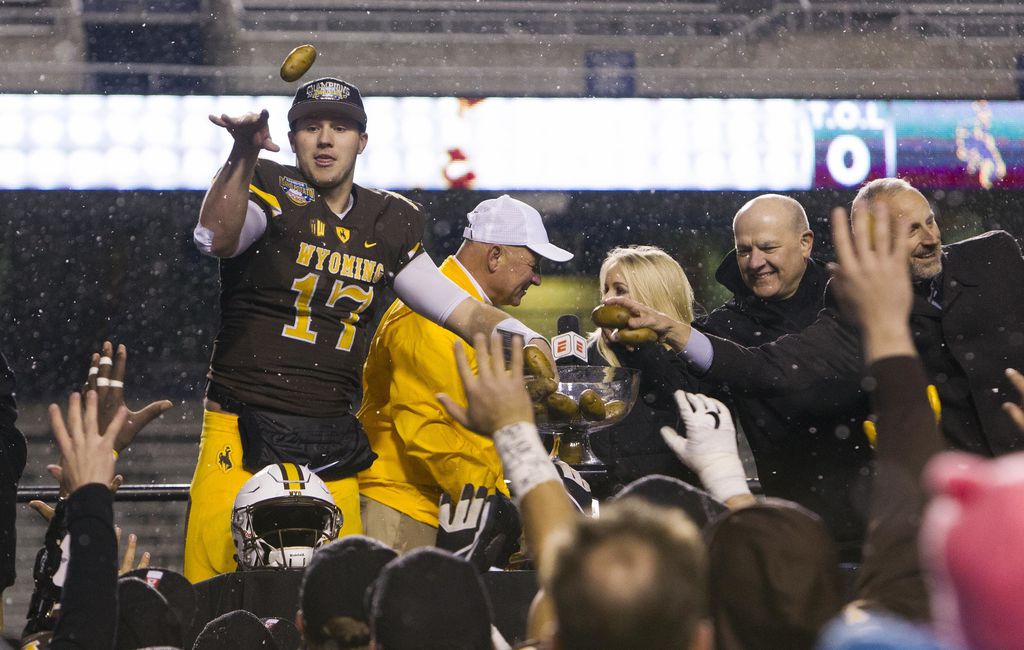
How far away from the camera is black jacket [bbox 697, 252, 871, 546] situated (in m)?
3.44

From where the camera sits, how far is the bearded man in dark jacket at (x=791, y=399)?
3.45 m

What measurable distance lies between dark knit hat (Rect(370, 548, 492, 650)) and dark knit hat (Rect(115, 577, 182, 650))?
0.71 meters

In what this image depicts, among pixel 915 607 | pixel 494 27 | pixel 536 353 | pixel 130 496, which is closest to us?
pixel 915 607

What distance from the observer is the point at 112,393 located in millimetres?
2279

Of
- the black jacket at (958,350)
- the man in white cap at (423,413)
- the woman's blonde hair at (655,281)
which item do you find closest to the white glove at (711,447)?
the black jacket at (958,350)

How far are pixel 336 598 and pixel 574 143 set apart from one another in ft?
31.6

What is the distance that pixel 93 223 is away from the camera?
1273 cm

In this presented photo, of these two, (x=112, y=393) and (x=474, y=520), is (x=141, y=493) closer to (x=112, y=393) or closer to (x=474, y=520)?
(x=474, y=520)

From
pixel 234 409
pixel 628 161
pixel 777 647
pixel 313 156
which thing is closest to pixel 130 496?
pixel 234 409

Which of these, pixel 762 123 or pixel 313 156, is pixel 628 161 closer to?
pixel 762 123

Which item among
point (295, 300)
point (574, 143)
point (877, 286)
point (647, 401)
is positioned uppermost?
point (574, 143)

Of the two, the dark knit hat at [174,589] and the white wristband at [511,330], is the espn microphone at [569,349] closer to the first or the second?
the white wristband at [511,330]

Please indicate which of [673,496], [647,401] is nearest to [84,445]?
[673,496]

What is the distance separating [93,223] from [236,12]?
2866mm
